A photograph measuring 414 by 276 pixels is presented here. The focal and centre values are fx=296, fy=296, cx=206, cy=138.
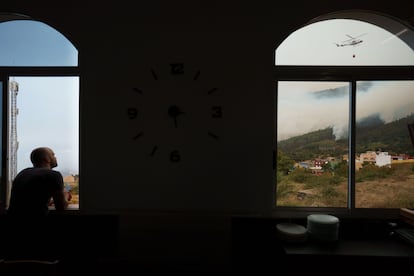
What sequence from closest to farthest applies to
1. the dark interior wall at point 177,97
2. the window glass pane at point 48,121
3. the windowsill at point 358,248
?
the windowsill at point 358,248, the dark interior wall at point 177,97, the window glass pane at point 48,121

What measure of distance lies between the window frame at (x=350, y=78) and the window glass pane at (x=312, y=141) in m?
0.04

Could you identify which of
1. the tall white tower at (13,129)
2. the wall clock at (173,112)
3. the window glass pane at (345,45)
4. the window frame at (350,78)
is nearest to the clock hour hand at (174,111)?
the wall clock at (173,112)

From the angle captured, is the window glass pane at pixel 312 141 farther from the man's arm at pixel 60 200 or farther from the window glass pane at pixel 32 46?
the window glass pane at pixel 32 46

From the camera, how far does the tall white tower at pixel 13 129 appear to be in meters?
2.68

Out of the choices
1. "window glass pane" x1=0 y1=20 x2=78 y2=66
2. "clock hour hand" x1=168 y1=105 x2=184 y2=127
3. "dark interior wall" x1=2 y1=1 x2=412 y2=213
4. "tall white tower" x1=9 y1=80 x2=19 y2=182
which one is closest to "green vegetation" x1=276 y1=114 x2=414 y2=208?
"dark interior wall" x1=2 y1=1 x2=412 y2=213

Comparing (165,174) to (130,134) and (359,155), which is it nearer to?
(130,134)

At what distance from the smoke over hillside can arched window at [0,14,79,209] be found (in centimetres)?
185

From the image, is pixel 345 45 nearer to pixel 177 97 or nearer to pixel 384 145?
pixel 384 145

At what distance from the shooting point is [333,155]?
254cm

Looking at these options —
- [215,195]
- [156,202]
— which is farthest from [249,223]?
[156,202]

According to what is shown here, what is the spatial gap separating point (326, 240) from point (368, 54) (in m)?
1.60

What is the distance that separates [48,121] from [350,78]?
8.77 ft

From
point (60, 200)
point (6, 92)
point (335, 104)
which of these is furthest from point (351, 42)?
point (6, 92)

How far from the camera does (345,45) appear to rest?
98.9 inches
